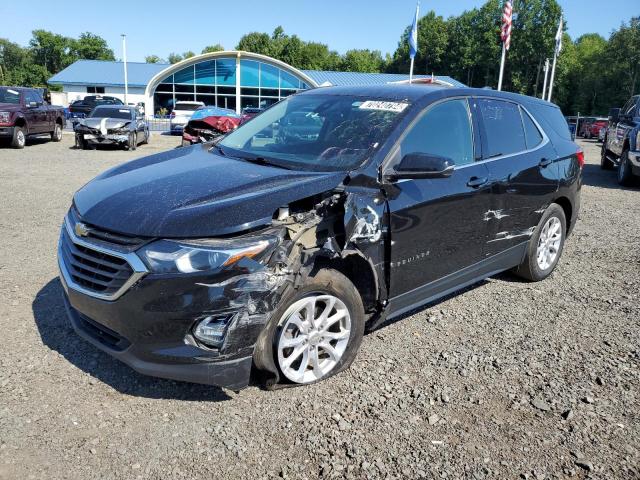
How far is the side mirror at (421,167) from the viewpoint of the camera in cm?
341

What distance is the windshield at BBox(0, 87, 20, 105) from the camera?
54.0 feet

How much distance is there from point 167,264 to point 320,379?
1.23 meters

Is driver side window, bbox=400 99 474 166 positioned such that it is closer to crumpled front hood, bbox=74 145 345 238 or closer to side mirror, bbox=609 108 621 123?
crumpled front hood, bbox=74 145 345 238

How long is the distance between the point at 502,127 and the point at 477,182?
0.78 metres

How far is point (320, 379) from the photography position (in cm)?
331

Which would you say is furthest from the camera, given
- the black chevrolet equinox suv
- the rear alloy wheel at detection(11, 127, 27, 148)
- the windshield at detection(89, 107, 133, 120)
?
the windshield at detection(89, 107, 133, 120)

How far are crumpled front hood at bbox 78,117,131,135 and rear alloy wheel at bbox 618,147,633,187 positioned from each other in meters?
14.3

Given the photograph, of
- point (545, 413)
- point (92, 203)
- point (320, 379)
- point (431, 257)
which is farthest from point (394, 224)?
point (92, 203)

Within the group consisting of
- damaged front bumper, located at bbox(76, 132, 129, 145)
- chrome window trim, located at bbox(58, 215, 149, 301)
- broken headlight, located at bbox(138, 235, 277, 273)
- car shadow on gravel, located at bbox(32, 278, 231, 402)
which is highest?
broken headlight, located at bbox(138, 235, 277, 273)

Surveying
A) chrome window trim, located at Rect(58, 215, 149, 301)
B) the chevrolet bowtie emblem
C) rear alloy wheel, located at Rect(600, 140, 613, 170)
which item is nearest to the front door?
chrome window trim, located at Rect(58, 215, 149, 301)

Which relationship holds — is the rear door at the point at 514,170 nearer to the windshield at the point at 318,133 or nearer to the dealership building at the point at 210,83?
the windshield at the point at 318,133

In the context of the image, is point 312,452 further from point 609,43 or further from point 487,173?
point 609,43

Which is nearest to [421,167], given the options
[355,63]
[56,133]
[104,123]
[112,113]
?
[104,123]

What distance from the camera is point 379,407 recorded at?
3137 millimetres
